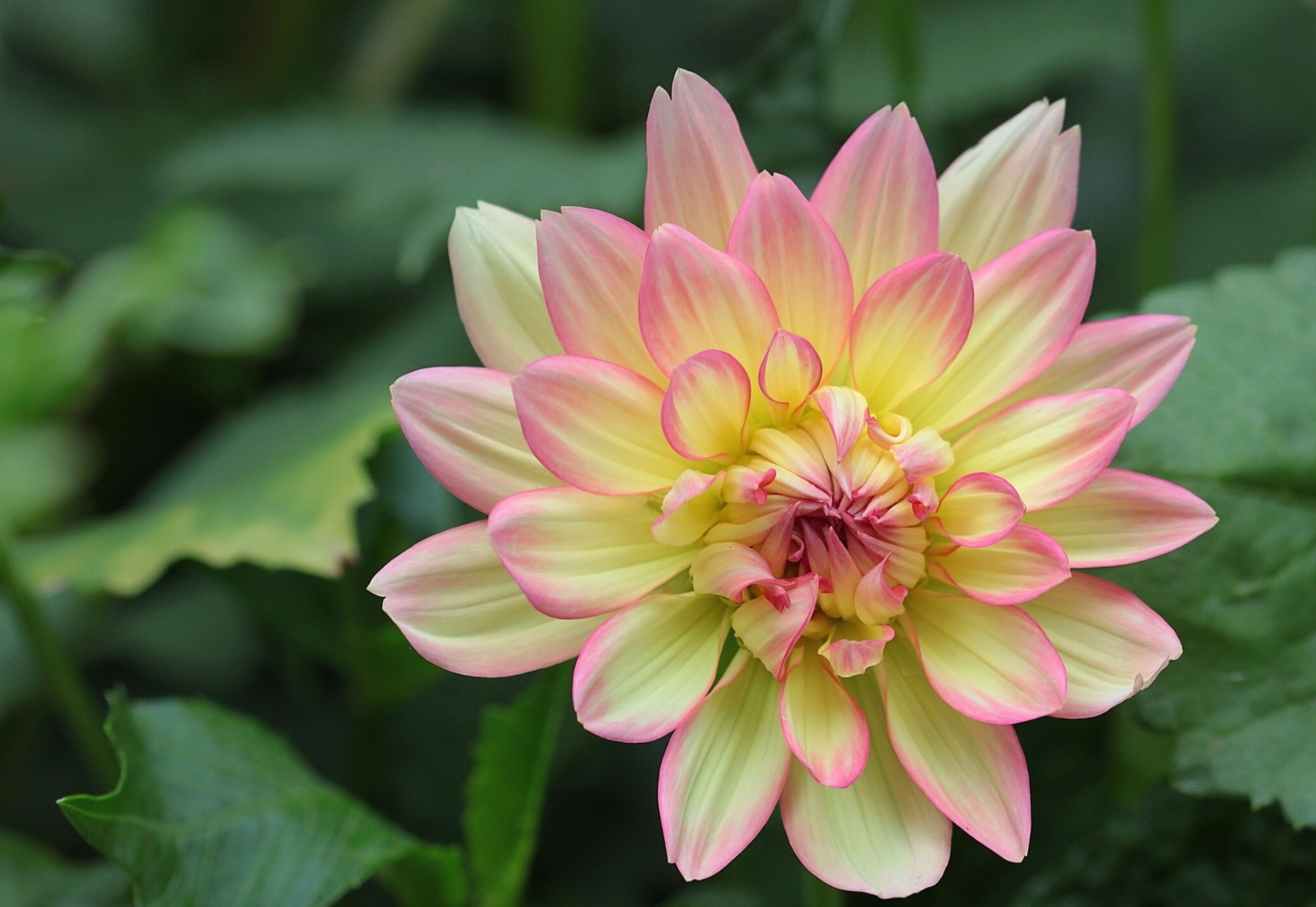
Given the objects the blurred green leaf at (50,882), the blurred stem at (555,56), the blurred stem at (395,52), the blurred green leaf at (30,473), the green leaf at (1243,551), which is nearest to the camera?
the green leaf at (1243,551)

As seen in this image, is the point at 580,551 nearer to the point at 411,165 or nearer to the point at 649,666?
the point at 649,666

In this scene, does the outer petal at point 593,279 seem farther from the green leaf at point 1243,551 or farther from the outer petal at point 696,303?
the green leaf at point 1243,551

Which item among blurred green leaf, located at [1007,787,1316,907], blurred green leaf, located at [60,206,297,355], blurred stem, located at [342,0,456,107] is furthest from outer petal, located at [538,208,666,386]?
blurred stem, located at [342,0,456,107]

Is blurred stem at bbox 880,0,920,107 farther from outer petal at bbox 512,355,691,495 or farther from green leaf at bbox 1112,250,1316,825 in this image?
outer petal at bbox 512,355,691,495

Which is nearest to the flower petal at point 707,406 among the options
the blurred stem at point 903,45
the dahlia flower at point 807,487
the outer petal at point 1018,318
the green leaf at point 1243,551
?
the dahlia flower at point 807,487

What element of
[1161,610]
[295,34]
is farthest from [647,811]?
[295,34]

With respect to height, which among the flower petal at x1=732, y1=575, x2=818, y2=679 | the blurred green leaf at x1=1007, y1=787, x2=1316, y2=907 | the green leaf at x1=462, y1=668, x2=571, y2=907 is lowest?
the blurred green leaf at x1=1007, y1=787, x2=1316, y2=907

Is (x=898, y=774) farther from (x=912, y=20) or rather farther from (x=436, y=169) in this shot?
(x=436, y=169)

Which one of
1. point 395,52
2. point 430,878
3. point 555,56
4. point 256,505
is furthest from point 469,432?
point 395,52
